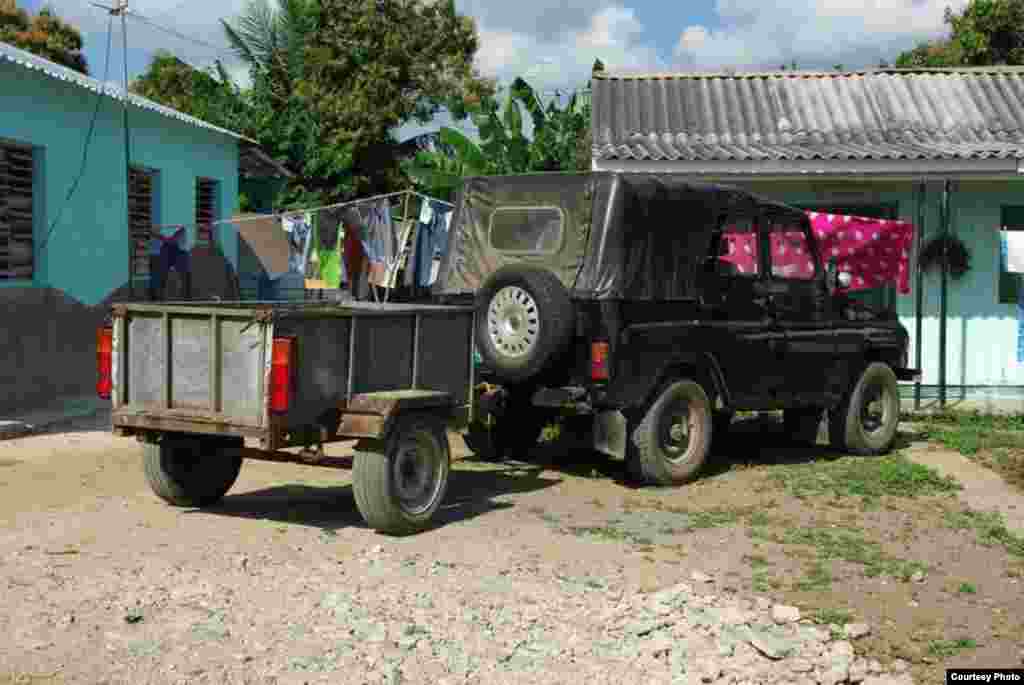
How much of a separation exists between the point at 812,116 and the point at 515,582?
10.1 m

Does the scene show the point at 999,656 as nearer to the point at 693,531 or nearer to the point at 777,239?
the point at 693,531

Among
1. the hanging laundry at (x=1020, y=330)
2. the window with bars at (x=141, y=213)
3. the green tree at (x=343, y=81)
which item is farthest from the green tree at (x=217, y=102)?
the hanging laundry at (x=1020, y=330)

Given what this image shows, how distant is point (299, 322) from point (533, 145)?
14150mm

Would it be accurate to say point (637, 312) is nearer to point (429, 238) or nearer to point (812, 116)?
point (429, 238)

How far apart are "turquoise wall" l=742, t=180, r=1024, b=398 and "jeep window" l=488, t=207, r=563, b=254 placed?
5.30 m

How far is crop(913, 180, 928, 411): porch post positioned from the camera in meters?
13.1

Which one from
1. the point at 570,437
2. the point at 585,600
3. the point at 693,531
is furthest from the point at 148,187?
the point at 585,600

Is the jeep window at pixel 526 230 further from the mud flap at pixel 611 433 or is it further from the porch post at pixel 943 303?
the porch post at pixel 943 303

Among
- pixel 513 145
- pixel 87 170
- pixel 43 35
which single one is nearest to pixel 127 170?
pixel 87 170

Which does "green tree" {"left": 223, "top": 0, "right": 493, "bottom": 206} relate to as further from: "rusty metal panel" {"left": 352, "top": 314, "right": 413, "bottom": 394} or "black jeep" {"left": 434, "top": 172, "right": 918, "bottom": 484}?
"rusty metal panel" {"left": 352, "top": 314, "right": 413, "bottom": 394}

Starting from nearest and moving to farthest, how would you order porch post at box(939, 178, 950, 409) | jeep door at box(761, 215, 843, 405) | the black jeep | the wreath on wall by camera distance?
the black jeep < jeep door at box(761, 215, 843, 405) < porch post at box(939, 178, 950, 409) < the wreath on wall

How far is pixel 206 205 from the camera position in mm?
18062

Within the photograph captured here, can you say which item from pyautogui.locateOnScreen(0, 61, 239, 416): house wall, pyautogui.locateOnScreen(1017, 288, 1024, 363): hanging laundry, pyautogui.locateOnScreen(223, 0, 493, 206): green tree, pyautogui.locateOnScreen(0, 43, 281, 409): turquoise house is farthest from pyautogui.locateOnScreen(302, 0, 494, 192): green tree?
pyautogui.locateOnScreen(1017, 288, 1024, 363): hanging laundry

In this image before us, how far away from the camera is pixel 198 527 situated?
7.44m
